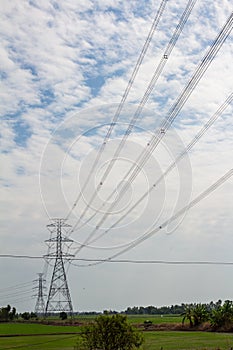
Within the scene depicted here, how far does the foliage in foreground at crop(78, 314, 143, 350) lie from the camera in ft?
70.7

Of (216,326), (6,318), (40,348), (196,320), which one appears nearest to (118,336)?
(40,348)

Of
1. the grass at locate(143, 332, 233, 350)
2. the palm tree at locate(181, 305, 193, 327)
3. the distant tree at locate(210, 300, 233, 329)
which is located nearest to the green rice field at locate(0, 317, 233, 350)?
the grass at locate(143, 332, 233, 350)

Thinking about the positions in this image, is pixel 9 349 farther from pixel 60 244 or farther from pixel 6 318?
pixel 6 318

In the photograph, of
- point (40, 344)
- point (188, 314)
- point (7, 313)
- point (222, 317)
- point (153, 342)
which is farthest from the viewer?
point (7, 313)

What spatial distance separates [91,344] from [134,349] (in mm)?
1781

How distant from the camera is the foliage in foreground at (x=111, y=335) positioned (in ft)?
70.7

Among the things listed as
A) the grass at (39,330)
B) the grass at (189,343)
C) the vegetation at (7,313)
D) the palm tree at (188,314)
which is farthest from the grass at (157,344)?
the vegetation at (7,313)

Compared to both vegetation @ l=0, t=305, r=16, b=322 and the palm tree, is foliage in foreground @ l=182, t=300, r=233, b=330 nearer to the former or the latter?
the palm tree

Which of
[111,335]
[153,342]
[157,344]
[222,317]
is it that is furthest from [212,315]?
[111,335]

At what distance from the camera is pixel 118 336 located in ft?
70.9

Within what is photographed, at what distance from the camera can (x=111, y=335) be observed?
71.1 feet

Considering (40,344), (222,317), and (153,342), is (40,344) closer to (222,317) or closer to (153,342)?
(153,342)

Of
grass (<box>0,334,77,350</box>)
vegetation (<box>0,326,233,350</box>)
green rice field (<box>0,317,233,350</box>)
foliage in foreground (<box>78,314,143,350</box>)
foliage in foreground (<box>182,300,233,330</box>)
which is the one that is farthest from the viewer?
foliage in foreground (<box>182,300,233,330</box>)

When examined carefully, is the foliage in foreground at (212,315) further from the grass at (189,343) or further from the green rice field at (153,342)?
the grass at (189,343)
